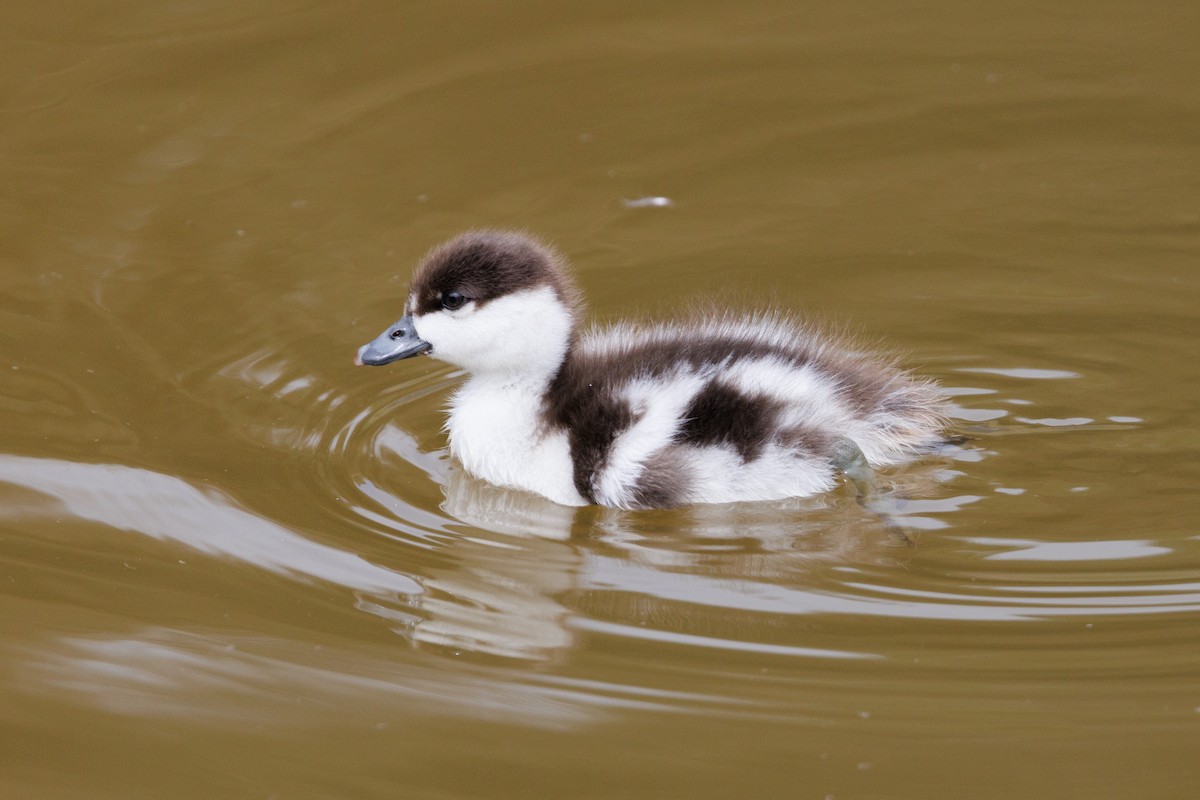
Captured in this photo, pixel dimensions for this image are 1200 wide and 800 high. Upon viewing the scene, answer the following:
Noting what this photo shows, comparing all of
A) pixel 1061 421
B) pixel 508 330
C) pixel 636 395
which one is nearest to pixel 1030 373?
pixel 1061 421

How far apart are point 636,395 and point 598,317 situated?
44.9 inches

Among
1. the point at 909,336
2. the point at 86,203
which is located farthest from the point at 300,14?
the point at 909,336

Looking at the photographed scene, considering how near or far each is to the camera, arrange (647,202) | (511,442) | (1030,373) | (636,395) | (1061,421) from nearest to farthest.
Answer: (636,395) → (511,442) → (1061,421) → (1030,373) → (647,202)

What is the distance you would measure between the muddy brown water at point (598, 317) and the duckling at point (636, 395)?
10 centimetres

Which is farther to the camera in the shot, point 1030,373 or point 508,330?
point 1030,373

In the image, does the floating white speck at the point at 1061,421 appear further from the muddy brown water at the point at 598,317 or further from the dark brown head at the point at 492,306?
the dark brown head at the point at 492,306

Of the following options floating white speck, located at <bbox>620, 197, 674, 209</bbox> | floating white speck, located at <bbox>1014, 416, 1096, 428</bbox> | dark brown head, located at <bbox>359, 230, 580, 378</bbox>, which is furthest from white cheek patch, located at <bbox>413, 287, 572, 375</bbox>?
floating white speck, located at <bbox>620, 197, 674, 209</bbox>

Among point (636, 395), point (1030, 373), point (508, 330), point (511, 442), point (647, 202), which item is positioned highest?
point (647, 202)

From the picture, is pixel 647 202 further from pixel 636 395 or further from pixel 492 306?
pixel 636 395

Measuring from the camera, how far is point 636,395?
396 centimetres

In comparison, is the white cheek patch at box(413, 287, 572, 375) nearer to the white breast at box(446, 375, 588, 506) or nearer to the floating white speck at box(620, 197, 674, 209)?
the white breast at box(446, 375, 588, 506)

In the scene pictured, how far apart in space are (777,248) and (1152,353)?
135 cm

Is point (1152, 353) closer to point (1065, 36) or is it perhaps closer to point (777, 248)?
point (777, 248)

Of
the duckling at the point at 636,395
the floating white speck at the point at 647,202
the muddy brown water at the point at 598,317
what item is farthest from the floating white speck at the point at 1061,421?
the floating white speck at the point at 647,202
